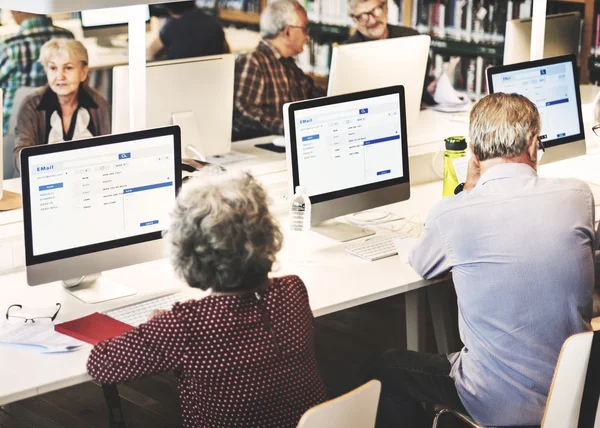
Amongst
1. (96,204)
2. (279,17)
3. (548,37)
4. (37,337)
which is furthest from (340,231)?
(279,17)

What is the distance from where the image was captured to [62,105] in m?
5.24

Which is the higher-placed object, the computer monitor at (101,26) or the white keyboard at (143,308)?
the computer monitor at (101,26)

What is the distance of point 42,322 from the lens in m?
2.51

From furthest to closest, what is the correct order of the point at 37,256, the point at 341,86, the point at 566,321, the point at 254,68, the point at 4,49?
the point at 4,49 → the point at 254,68 → the point at 341,86 → the point at 37,256 → the point at 566,321

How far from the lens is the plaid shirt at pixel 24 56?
18.9 feet

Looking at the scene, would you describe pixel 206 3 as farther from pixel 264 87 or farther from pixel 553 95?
pixel 553 95

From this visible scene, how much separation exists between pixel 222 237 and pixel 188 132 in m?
1.85

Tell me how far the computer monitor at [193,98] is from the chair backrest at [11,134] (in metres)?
Answer: 1.81

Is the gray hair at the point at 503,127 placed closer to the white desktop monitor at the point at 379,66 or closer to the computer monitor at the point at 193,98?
the white desktop monitor at the point at 379,66

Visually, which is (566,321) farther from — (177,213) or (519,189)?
(177,213)

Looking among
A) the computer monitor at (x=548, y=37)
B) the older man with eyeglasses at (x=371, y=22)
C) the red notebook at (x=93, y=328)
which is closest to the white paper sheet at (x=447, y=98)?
the computer monitor at (x=548, y=37)

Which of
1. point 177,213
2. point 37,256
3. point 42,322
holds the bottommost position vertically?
point 42,322

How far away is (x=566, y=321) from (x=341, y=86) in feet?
5.20

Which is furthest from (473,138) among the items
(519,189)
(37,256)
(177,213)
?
(37,256)
